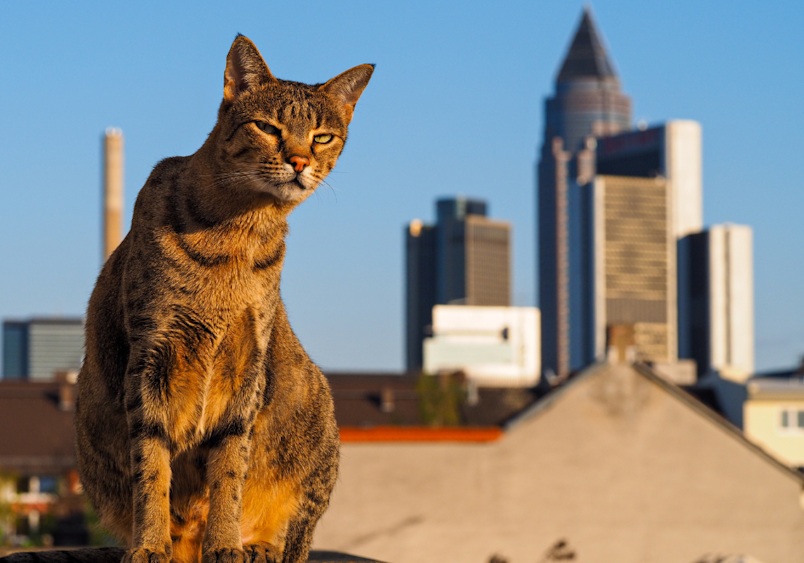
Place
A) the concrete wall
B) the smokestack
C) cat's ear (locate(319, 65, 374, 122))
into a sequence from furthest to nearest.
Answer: the smokestack < the concrete wall < cat's ear (locate(319, 65, 374, 122))

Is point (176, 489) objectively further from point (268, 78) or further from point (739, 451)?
point (739, 451)

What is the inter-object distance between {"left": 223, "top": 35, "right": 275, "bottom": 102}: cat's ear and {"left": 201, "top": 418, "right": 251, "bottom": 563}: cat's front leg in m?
1.64

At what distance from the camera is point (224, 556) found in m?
5.38

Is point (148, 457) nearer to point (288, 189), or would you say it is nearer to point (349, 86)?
point (288, 189)

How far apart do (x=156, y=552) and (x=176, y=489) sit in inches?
18.2

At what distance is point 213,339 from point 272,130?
1046 millimetres

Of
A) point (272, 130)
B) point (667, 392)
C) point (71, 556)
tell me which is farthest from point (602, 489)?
point (272, 130)

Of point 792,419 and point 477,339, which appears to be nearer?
point 792,419

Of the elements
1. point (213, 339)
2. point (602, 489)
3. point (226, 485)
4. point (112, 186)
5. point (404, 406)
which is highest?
point (112, 186)

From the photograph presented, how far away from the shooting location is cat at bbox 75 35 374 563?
5316 millimetres

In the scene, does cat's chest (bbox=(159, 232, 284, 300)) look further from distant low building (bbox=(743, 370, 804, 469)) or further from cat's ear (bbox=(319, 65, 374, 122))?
distant low building (bbox=(743, 370, 804, 469))

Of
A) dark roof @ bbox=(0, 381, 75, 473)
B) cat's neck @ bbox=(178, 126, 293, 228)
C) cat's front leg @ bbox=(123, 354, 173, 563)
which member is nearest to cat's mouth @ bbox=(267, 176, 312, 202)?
cat's neck @ bbox=(178, 126, 293, 228)

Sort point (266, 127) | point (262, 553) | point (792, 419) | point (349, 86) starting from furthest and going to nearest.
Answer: point (792, 419) → point (349, 86) → point (262, 553) → point (266, 127)

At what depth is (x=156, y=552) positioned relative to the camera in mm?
5254
